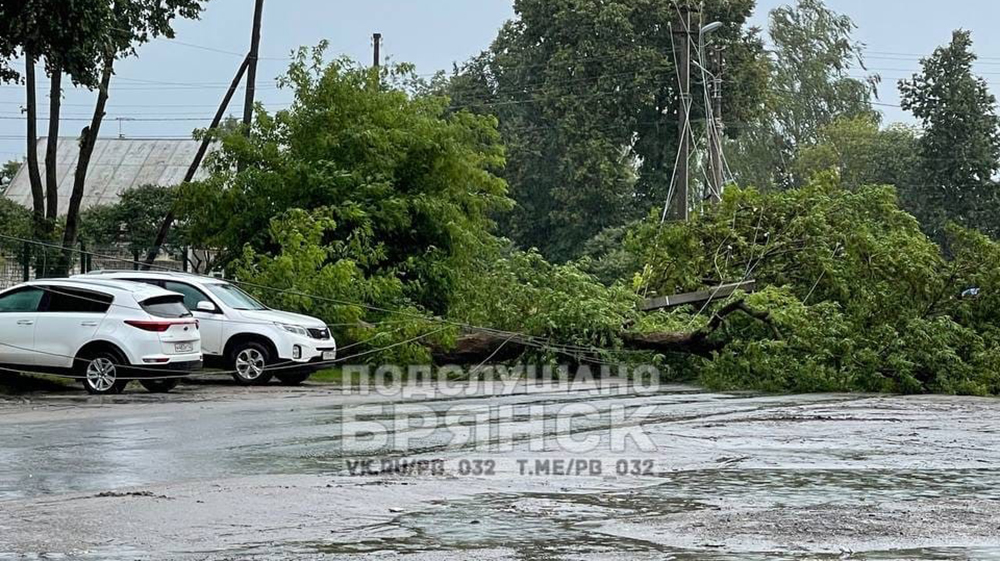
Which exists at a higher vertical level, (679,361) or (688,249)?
(688,249)

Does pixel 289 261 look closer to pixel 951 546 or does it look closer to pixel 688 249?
pixel 688 249

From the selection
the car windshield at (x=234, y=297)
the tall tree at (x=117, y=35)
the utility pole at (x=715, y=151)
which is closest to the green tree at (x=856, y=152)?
the utility pole at (x=715, y=151)

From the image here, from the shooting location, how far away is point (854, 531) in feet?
31.5

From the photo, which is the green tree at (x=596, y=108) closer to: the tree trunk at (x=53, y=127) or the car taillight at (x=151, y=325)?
the tree trunk at (x=53, y=127)

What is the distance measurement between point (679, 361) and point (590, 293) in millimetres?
2442

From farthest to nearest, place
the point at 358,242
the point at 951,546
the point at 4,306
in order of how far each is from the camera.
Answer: the point at 358,242, the point at 4,306, the point at 951,546

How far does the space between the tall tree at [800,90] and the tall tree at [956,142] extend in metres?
18.0

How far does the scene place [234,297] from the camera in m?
25.4

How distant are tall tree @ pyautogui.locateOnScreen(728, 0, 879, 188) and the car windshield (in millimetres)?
63345

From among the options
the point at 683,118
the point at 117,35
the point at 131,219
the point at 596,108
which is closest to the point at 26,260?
the point at 117,35

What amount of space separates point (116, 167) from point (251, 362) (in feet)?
196

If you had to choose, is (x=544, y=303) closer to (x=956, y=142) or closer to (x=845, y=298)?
(x=845, y=298)

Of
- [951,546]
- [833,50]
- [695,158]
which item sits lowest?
[951,546]

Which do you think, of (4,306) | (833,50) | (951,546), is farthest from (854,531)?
(833,50)
